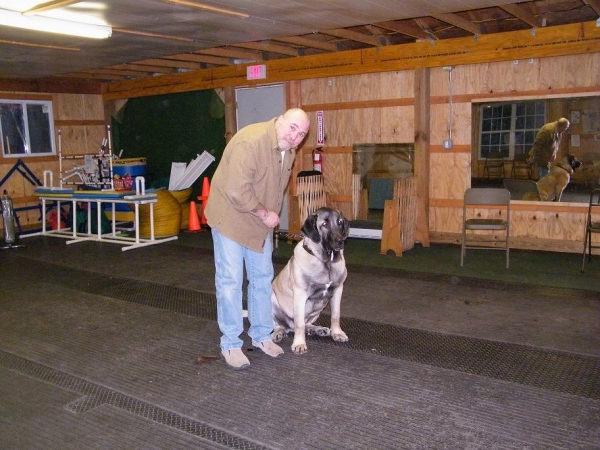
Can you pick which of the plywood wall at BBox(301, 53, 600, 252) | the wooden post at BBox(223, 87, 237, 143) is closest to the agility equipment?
the wooden post at BBox(223, 87, 237, 143)

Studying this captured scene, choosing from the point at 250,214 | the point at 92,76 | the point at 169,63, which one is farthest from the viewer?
the point at 92,76

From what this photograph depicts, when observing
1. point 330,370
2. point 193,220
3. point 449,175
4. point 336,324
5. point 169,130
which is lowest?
point 330,370

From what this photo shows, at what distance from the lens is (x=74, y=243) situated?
8883mm

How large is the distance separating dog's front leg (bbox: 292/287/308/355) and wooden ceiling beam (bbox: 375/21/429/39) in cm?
387

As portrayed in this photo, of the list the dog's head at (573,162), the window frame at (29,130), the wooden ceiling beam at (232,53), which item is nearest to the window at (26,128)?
the window frame at (29,130)

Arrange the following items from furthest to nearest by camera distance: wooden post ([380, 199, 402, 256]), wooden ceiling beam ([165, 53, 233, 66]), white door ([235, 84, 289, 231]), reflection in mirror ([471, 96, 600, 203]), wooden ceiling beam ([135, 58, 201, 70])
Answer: white door ([235, 84, 289, 231]), wooden ceiling beam ([135, 58, 201, 70]), wooden ceiling beam ([165, 53, 233, 66]), wooden post ([380, 199, 402, 256]), reflection in mirror ([471, 96, 600, 203])

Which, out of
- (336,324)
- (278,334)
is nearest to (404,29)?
(336,324)

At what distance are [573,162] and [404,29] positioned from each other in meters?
2.65

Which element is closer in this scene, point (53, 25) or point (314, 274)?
point (314, 274)

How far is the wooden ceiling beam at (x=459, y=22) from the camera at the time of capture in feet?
20.1

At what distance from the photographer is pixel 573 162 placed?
22.6 ft

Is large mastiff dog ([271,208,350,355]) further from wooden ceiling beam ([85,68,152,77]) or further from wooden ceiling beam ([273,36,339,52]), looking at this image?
wooden ceiling beam ([85,68,152,77])

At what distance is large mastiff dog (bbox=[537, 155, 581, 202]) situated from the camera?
6.91 metres

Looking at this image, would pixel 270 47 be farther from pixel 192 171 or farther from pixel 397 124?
pixel 192 171
